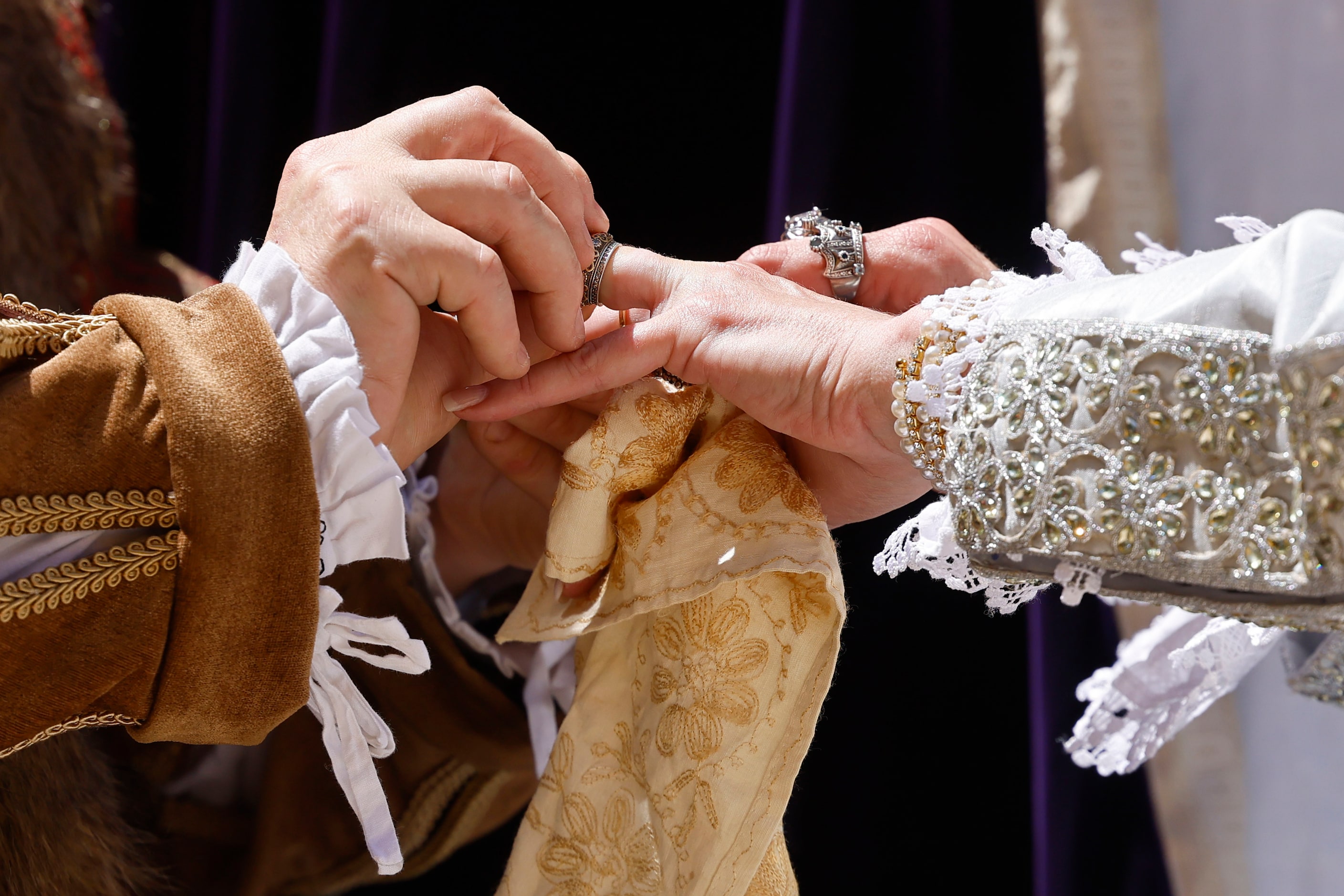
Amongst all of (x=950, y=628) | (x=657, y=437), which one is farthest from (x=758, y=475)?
(x=950, y=628)

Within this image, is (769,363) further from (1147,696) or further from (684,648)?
(1147,696)

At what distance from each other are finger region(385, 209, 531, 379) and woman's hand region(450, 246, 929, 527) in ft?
0.23

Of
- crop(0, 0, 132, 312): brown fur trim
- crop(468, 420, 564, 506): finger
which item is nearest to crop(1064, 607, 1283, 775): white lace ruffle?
crop(468, 420, 564, 506): finger

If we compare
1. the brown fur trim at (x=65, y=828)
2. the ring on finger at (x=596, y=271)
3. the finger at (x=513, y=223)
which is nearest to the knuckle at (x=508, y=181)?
the finger at (x=513, y=223)

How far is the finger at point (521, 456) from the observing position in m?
0.82

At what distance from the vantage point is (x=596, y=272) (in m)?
0.73

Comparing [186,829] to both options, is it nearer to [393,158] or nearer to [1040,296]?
[393,158]

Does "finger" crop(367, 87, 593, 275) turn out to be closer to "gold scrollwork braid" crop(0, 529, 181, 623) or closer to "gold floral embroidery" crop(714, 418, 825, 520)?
"gold floral embroidery" crop(714, 418, 825, 520)

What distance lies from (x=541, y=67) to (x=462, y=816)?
0.83 metres

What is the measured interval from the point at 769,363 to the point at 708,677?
0.72 feet

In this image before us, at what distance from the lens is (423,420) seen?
70 cm

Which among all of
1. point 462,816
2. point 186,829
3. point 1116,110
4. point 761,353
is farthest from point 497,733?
point 1116,110

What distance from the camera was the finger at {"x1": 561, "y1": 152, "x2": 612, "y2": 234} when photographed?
72cm

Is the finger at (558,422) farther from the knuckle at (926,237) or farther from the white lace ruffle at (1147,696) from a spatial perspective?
the white lace ruffle at (1147,696)
